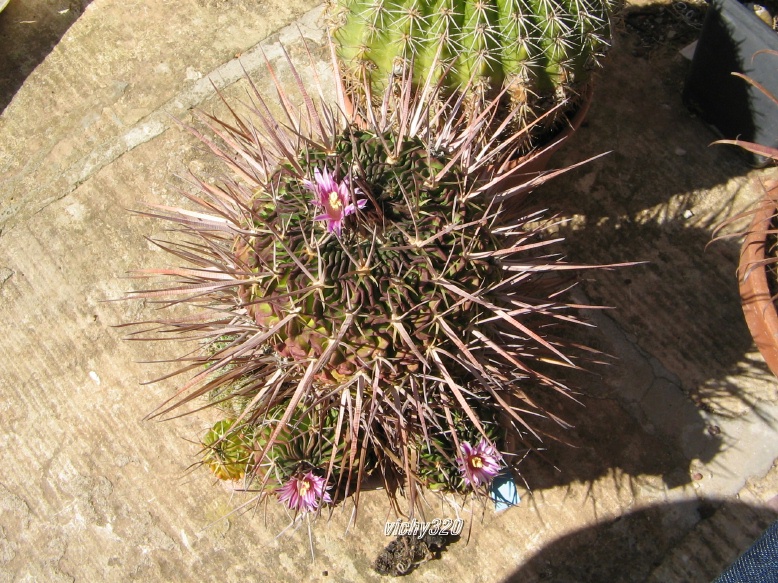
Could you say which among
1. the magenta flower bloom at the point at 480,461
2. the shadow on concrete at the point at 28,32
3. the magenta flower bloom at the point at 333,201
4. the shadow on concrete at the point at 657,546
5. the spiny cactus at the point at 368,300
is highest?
the shadow on concrete at the point at 28,32

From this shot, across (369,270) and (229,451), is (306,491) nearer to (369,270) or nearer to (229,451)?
(229,451)

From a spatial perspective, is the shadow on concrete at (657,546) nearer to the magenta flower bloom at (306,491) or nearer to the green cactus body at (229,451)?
the magenta flower bloom at (306,491)

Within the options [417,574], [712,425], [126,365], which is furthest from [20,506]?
[712,425]

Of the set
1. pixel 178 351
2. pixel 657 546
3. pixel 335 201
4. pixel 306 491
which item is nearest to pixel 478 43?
pixel 335 201

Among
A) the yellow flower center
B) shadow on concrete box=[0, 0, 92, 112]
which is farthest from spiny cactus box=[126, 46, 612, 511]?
shadow on concrete box=[0, 0, 92, 112]

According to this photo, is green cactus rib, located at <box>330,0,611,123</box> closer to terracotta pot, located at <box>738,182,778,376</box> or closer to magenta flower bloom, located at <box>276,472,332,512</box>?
terracotta pot, located at <box>738,182,778,376</box>

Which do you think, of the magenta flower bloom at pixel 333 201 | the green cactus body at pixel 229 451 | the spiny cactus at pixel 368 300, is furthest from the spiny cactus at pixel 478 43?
the green cactus body at pixel 229 451

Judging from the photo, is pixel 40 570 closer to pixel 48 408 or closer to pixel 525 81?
pixel 48 408
